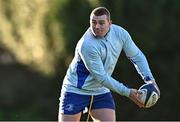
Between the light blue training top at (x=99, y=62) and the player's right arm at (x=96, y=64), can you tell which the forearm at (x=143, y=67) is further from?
the player's right arm at (x=96, y=64)

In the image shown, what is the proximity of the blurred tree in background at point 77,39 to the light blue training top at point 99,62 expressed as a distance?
4809mm

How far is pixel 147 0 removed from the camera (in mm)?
12703

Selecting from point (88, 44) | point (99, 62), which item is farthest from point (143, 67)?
point (88, 44)

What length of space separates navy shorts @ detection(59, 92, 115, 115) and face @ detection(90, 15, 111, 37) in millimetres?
786

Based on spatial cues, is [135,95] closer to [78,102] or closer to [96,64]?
[96,64]

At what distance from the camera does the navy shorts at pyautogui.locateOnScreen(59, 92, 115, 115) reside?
787 centimetres

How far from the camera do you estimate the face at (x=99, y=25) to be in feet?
→ 24.1

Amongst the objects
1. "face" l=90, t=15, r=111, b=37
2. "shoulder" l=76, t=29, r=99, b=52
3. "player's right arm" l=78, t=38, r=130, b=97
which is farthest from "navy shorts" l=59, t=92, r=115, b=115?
"face" l=90, t=15, r=111, b=37

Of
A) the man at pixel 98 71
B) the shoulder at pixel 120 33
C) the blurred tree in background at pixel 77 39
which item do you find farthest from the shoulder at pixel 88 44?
the blurred tree in background at pixel 77 39

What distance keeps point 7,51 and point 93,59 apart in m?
9.78

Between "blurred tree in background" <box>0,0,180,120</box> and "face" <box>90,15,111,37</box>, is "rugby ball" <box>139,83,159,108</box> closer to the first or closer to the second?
"face" <box>90,15,111,37</box>

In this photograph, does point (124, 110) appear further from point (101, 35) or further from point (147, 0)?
point (101, 35)

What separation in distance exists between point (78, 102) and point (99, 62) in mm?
659

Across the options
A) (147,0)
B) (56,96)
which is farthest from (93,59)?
(56,96)
